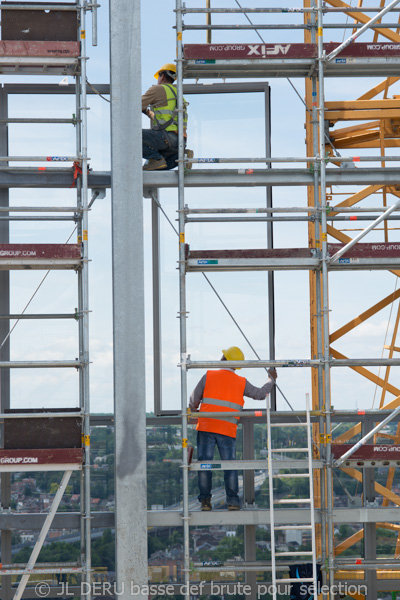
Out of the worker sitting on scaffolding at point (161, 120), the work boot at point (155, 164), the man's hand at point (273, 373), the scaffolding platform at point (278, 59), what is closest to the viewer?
the scaffolding platform at point (278, 59)

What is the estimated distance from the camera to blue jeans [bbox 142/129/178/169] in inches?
431

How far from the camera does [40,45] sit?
10.8 m

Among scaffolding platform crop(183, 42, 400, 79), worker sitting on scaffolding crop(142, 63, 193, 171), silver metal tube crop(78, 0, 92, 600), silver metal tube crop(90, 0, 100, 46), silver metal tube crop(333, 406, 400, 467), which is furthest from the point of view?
worker sitting on scaffolding crop(142, 63, 193, 171)

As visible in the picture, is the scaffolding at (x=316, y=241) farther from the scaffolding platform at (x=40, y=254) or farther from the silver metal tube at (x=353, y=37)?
the scaffolding platform at (x=40, y=254)

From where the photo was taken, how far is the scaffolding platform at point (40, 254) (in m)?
10.5

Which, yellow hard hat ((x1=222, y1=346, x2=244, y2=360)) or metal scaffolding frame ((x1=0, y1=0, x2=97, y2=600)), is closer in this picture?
metal scaffolding frame ((x1=0, y1=0, x2=97, y2=600))

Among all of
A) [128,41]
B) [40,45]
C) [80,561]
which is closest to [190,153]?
[128,41]

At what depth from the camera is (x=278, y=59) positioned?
35.4 ft

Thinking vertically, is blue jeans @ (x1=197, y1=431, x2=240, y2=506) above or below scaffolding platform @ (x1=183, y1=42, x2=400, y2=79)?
below

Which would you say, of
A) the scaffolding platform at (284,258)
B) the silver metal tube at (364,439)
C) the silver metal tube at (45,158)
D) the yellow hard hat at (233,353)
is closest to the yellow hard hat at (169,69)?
the silver metal tube at (45,158)

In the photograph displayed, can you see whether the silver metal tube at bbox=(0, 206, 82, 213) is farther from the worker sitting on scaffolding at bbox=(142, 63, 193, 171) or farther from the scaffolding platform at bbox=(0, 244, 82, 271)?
the worker sitting on scaffolding at bbox=(142, 63, 193, 171)

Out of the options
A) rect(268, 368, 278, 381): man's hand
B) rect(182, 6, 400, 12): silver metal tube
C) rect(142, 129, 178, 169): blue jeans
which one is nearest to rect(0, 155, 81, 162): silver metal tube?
rect(142, 129, 178, 169): blue jeans

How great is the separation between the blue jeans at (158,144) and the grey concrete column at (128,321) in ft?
1.59

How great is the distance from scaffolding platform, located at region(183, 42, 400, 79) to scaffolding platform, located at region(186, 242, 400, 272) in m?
2.16
